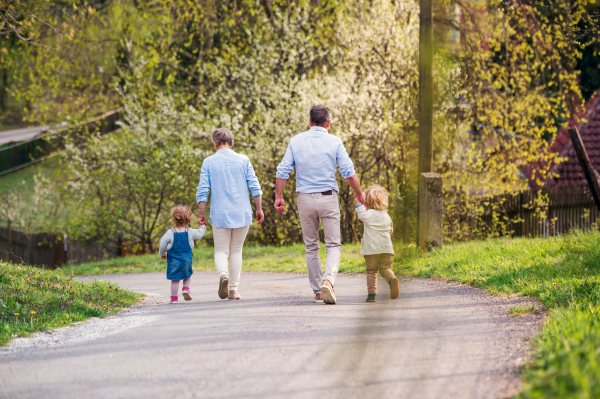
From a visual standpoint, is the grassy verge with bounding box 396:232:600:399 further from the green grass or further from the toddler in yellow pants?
the green grass

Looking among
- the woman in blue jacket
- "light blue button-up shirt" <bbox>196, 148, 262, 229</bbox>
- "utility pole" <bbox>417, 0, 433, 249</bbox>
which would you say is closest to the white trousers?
the woman in blue jacket

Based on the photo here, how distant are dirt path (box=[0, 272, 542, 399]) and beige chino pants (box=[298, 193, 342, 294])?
332mm

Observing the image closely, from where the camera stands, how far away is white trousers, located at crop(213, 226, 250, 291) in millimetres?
7172

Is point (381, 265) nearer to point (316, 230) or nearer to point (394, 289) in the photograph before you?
point (394, 289)

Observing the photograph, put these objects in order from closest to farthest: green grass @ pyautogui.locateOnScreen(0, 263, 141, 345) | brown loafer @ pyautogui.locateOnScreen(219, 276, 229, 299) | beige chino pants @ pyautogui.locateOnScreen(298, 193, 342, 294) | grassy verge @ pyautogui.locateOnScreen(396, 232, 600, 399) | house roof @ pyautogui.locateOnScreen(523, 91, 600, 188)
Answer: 1. grassy verge @ pyautogui.locateOnScreen(396, 232, 600, 399)
2. green grass @ pyautogui.locateOnScreen(0, 263, 141, 345)
3. beige chino pants @ pyautogui.locateOnScreen(298, 193, 342, 294)
4. brown loafer @ pyautogui.locateOnScreen(219, 276, 229, 299)
5. house roof @ pyautogui.locateOnScreen(523, 91, 600, 188)

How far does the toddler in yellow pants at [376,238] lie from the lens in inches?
267

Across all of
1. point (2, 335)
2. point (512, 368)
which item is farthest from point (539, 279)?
point (2, 335)

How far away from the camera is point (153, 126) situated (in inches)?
658

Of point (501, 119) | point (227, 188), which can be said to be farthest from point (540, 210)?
point (227, 188)

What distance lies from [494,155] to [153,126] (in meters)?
8.85

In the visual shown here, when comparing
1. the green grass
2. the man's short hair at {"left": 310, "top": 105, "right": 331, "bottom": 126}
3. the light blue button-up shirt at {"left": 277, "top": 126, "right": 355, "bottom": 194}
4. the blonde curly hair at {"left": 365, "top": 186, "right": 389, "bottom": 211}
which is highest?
the man's short hair at {"left": 310, "top": 105, "right": 331, "bottom": 126}

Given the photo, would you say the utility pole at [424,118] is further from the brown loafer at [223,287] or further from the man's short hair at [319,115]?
the brown loafer at [223,287]

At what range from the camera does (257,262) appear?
42.6 feet

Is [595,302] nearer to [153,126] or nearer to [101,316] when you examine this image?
[101,316]
